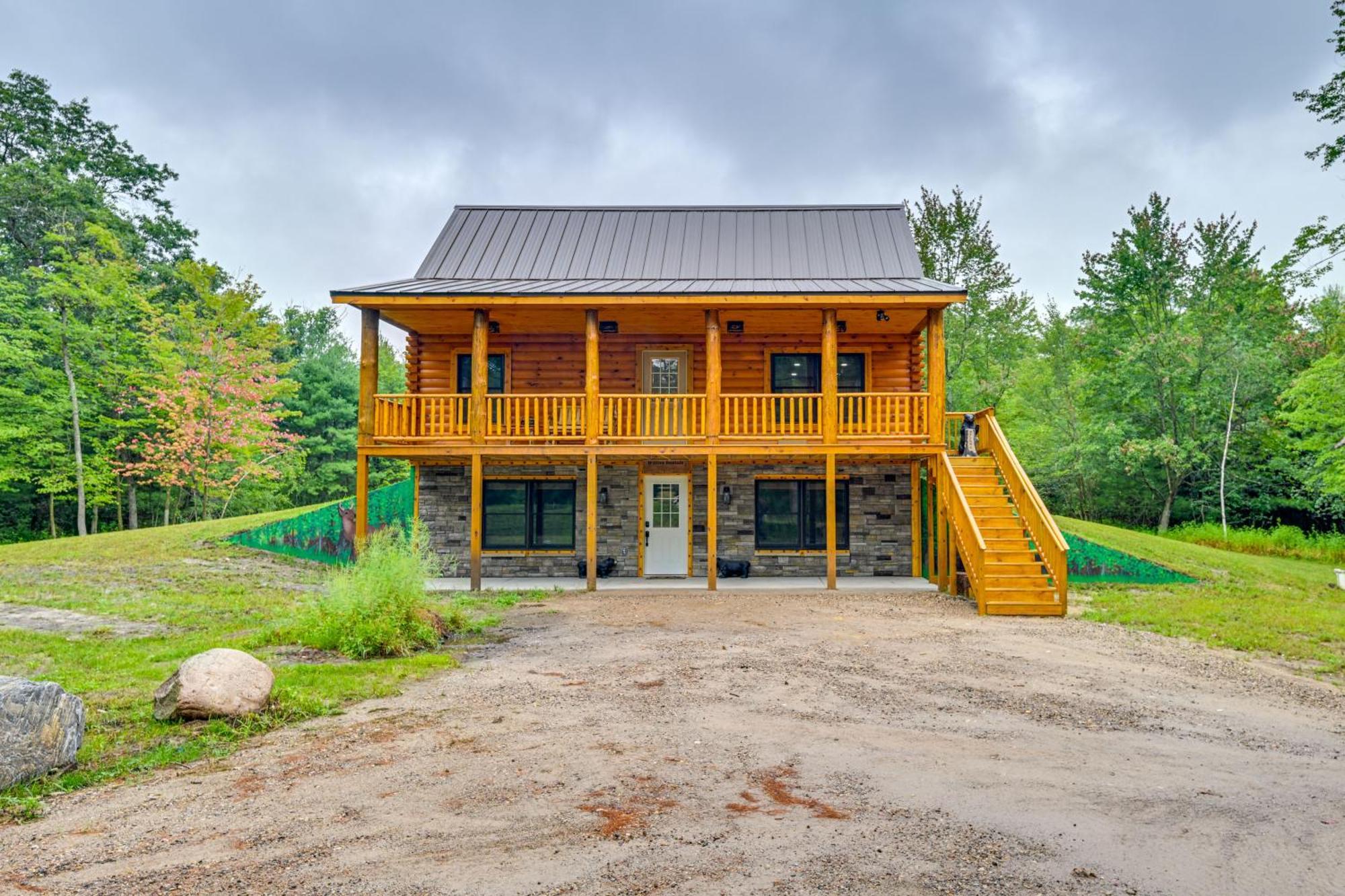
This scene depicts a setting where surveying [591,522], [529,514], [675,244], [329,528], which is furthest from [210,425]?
[675,244]

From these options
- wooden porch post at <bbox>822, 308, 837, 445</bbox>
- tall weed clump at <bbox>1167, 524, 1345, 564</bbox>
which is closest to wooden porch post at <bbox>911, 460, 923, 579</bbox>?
wooden porch post at <bbox>822, 308, 837, 445</bbox>

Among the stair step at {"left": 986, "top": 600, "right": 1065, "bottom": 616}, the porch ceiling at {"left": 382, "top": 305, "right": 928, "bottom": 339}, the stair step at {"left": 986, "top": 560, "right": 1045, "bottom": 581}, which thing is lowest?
the stair step at {"left": 986, "top": 600, "right": 1065, "bottom": 616}

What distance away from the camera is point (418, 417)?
1311 centimetres

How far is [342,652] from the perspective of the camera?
754 cm

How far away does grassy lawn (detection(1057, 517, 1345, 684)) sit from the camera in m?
8.59

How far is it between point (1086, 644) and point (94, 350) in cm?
2544

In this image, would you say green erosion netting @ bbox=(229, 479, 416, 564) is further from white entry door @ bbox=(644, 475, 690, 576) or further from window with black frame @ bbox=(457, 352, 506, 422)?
white entry door @ bbox=(644, 475, 690, 576)

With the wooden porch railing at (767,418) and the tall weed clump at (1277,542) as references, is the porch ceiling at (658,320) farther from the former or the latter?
the tall weed clump at (1277,542)

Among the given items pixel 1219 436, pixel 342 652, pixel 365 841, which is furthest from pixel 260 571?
pixel 1219 436

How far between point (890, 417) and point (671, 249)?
6.06m

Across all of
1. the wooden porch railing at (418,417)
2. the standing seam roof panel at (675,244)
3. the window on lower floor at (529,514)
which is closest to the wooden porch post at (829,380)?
the standing seam roof panel at (675,244)

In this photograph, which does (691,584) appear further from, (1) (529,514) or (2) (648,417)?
(1) (529,514)

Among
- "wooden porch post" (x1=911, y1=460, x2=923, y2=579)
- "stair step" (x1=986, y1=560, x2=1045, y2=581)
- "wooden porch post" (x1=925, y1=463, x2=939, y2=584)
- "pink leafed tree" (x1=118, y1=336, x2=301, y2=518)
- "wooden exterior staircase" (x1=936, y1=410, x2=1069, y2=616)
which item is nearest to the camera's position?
"wooden exterior staircase" (x1=936, y1=410, x2=1069, y2=616)

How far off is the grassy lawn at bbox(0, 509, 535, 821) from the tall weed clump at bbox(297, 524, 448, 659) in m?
0.30
